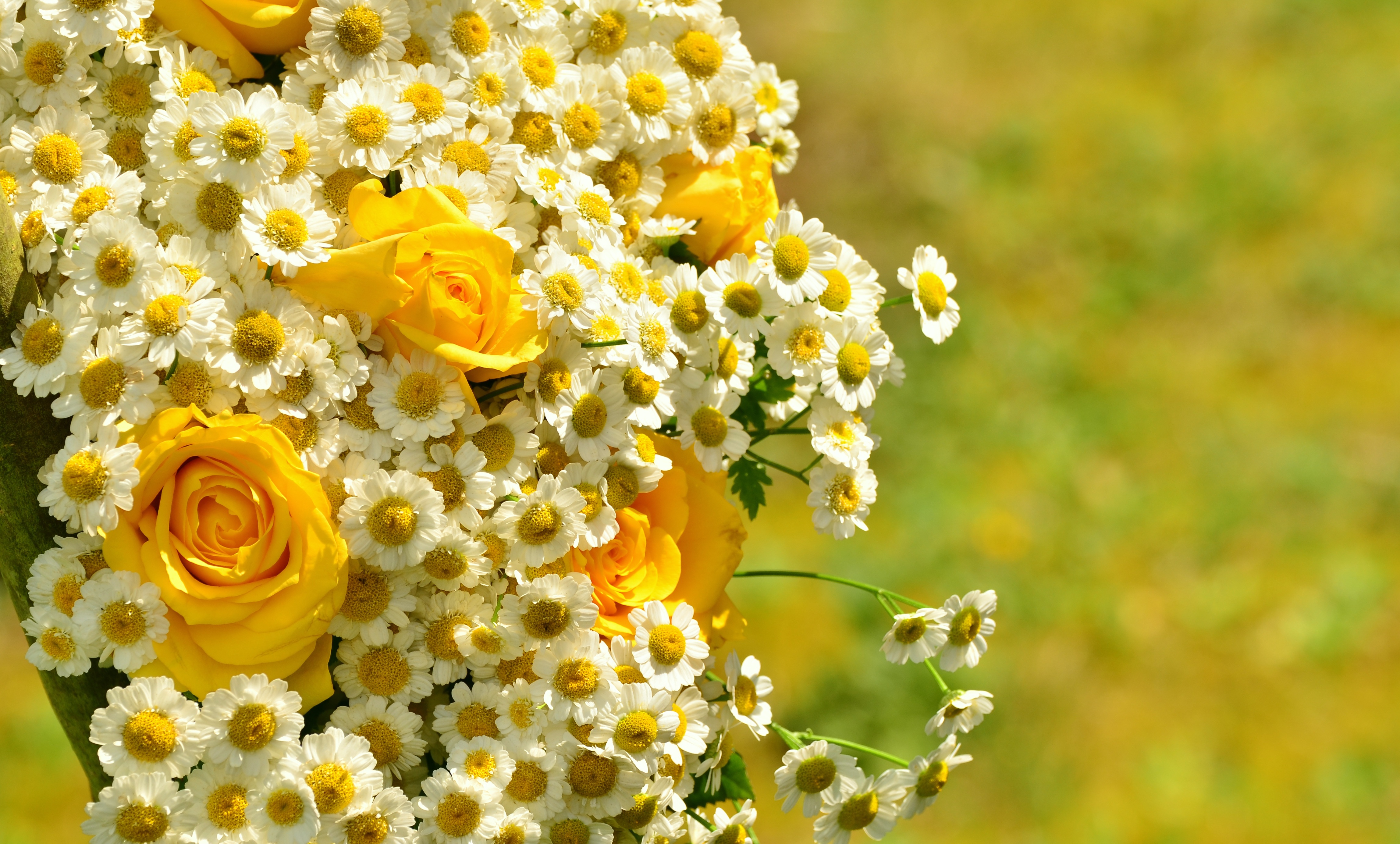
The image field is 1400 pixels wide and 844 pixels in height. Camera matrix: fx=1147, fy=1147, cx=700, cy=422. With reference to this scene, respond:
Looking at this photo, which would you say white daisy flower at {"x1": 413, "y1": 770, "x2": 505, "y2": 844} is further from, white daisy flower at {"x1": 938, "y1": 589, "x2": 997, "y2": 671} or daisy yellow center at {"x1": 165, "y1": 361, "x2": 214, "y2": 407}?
white daisy flower at {"x1": 938, "y1": 589, "x2": 997, "y2": 671}

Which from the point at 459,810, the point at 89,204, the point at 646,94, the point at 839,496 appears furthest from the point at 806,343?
the point at 89,204

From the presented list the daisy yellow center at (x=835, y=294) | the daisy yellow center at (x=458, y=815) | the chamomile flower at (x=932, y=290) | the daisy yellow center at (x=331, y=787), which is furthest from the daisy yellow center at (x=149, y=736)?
the chamomile flower at (x=932, y=290)

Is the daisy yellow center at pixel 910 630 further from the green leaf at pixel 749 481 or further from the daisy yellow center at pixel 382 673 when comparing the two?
the daisy yellow center at pixel 382 673

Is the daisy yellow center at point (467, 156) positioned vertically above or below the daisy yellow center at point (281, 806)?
above

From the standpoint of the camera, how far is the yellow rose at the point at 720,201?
3.61 feet

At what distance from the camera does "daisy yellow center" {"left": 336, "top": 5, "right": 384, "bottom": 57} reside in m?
0.94

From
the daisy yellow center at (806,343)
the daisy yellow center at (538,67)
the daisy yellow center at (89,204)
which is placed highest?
the daisy yellow center at (538,67)

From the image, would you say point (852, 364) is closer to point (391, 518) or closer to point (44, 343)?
point (391, 518)

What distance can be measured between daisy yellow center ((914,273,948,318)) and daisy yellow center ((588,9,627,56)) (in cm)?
38

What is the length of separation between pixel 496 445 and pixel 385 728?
244mm

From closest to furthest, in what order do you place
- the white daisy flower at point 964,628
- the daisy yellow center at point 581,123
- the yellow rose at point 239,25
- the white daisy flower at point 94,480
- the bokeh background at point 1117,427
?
the white daisy flower at point 94,480 < the yellow rose at point 239,25 < the daisy yellow center at point 581,123 < the white daisy flower at point 964,628 < the bokeh background at point 1117,427

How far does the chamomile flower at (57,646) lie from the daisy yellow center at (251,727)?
4.9 inches

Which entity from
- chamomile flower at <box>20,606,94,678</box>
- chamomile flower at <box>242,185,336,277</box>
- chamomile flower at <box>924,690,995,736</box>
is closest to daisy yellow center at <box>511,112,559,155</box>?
chamomile flower at <box>242,185,336,277</box>

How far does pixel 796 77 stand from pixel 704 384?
331 centimetres
